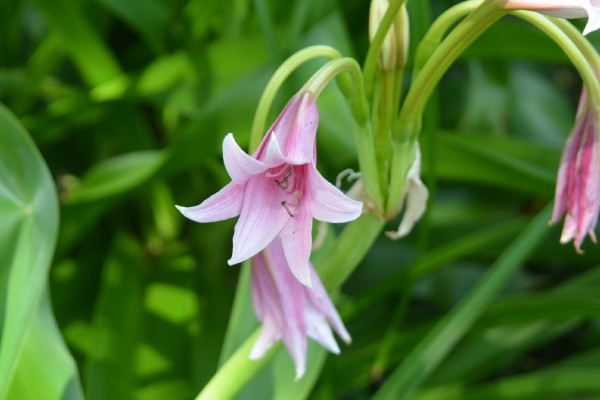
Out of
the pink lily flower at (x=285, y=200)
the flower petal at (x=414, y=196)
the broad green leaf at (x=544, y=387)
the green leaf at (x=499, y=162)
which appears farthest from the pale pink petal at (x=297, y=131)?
the broad green leaf at (x=544, y=387)

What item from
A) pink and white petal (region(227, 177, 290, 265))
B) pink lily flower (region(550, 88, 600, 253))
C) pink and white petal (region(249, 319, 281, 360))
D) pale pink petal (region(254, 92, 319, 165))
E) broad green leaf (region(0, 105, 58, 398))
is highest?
pale pink petal (region(254, 92, 319, 165))

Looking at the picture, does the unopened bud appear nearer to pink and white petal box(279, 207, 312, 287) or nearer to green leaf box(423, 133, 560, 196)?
pink and white petal box(279, 207, 312, 287)

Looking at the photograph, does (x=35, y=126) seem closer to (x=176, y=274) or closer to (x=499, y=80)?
(x=176, y=274)

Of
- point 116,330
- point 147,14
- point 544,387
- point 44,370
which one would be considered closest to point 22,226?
point 44,370

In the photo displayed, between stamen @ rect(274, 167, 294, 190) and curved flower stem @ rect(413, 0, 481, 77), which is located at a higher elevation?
curved flower stem @ rect(413, 0, 481, 77)

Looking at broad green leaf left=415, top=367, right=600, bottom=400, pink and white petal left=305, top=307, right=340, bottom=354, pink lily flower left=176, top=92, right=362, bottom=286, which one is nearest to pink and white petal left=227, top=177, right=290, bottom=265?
pink lily flower left=176, top=92, right=362, bottom=286

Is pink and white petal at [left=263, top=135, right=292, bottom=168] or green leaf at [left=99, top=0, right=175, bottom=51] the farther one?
green leaf at [left=99, top=0, right=175, bottom=51]
